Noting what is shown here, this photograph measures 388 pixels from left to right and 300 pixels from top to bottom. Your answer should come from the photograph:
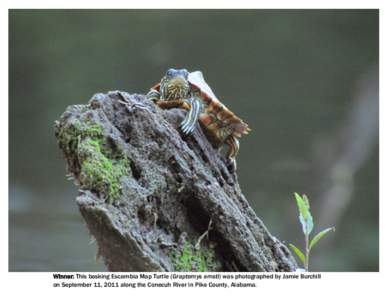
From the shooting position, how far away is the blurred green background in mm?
6383

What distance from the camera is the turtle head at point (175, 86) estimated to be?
1.83 meters

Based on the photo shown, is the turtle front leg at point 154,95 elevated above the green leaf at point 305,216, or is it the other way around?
the turtle front leg at point 154,95

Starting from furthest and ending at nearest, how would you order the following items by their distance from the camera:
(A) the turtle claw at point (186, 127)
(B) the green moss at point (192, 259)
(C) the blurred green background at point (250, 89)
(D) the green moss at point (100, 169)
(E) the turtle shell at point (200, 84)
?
(C) the blurred green background at point (250, 89) < (E) the turtle shell at point (200, 84) < (A) the turtle claw at point (186, 127) < (B) the green moss at point (192, 259) < (D) the green moss at point (100, 169)

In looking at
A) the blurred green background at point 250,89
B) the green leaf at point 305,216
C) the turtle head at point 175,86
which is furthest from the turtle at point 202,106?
the blurred green background at point 250,89

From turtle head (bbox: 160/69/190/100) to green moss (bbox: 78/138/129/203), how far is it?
38cm

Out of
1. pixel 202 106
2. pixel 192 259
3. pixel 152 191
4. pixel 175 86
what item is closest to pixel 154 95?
pixel 175 86

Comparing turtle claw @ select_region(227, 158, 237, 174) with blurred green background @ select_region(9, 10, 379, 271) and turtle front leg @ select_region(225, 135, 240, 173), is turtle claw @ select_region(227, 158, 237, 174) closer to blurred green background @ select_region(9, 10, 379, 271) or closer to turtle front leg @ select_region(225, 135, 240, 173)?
turtle front leg @ select_region(225, 135, 240, 173)

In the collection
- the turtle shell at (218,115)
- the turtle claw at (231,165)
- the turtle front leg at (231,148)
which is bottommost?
the turtle claw at (231,165)

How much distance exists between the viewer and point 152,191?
5.05 ft

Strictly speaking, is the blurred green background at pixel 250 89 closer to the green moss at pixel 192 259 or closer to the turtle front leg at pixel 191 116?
the turtle front leg at pixel 191 116

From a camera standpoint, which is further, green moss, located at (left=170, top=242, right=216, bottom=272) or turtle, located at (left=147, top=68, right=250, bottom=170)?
turtle, located at (left=147, top=68, right=250, bottom=170)

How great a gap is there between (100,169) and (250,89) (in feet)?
17.7

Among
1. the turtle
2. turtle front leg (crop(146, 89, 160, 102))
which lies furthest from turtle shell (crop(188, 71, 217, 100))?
turtle front leg (crop(146, 89, 160, 102))

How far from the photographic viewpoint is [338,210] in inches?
257
